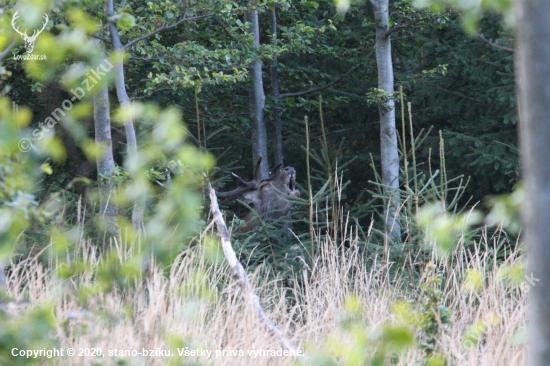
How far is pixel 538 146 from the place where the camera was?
1199 mm

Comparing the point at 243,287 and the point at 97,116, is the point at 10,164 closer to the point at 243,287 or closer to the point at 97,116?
the point at 243,287

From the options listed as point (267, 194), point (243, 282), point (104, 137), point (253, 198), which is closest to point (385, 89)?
point (267, 194)

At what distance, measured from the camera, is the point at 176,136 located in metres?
1.59

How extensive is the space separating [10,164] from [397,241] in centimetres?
541

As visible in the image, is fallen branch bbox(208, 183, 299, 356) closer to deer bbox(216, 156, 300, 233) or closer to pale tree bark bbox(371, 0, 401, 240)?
deer bbox(216, 156, 300, 233)

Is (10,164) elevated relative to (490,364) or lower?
elevated

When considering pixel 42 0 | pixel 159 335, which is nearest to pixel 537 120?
pixel 42 0

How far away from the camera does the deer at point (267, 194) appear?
7188 mm

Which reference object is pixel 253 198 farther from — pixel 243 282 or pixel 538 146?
pixel 538 146

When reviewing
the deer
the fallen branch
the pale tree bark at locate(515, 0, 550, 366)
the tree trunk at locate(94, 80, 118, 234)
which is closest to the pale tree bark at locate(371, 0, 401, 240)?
the deer

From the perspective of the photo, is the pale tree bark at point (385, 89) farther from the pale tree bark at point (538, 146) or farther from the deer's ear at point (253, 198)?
the pale tree bark at point (538, 146)

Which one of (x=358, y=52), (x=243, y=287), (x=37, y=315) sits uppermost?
(x=358, y=52)

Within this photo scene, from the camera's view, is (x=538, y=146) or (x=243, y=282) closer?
(x=538, y=146)

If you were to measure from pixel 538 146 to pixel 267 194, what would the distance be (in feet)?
20.7
